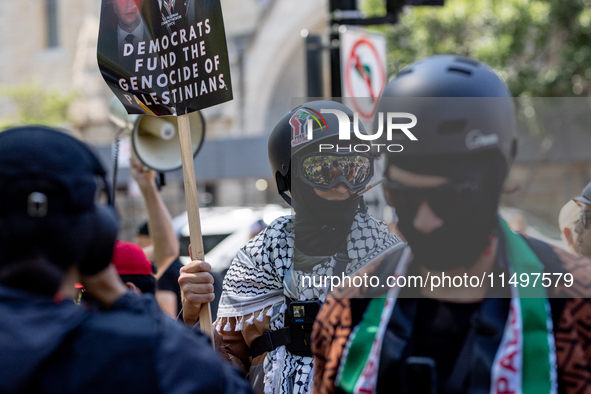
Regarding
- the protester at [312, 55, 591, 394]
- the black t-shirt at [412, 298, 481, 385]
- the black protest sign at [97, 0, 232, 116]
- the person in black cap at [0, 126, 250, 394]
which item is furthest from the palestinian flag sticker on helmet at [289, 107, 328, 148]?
the person in black cap at [0, 126, 250, 394]

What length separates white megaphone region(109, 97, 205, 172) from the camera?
3375 mm

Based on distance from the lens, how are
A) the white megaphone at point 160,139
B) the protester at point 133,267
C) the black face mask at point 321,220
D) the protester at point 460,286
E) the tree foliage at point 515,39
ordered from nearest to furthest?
the protester at point 460,286 → the black face mask at point 321,220 → the protester at point 133,267 → the white megaphone at point 160,139 → the tree foliage at point 515,39

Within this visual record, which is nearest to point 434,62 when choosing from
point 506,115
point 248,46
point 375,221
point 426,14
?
point 506,115

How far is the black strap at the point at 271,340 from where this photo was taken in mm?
2262

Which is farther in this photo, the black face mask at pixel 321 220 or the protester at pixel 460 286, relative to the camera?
the black face mask at pixel 321 220

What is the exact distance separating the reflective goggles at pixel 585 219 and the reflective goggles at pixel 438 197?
1065mm

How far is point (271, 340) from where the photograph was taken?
90.3 inches

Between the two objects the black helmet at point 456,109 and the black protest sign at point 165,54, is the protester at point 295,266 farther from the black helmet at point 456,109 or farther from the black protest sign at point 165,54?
the black helmet at point 456,109

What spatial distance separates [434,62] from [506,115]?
226mm

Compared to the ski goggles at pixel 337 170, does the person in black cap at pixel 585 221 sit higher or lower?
lower

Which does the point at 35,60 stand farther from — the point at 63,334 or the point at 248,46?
the point at 63,334

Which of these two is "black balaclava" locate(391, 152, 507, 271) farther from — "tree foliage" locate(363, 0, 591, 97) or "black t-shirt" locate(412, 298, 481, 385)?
"tree foliage" locate(363, 0, 591, 97)

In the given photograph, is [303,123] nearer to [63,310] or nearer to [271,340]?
[271,340]

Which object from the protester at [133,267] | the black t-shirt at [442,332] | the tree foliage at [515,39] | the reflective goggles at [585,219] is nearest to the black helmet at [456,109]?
the black t-shirt at [442,332]
